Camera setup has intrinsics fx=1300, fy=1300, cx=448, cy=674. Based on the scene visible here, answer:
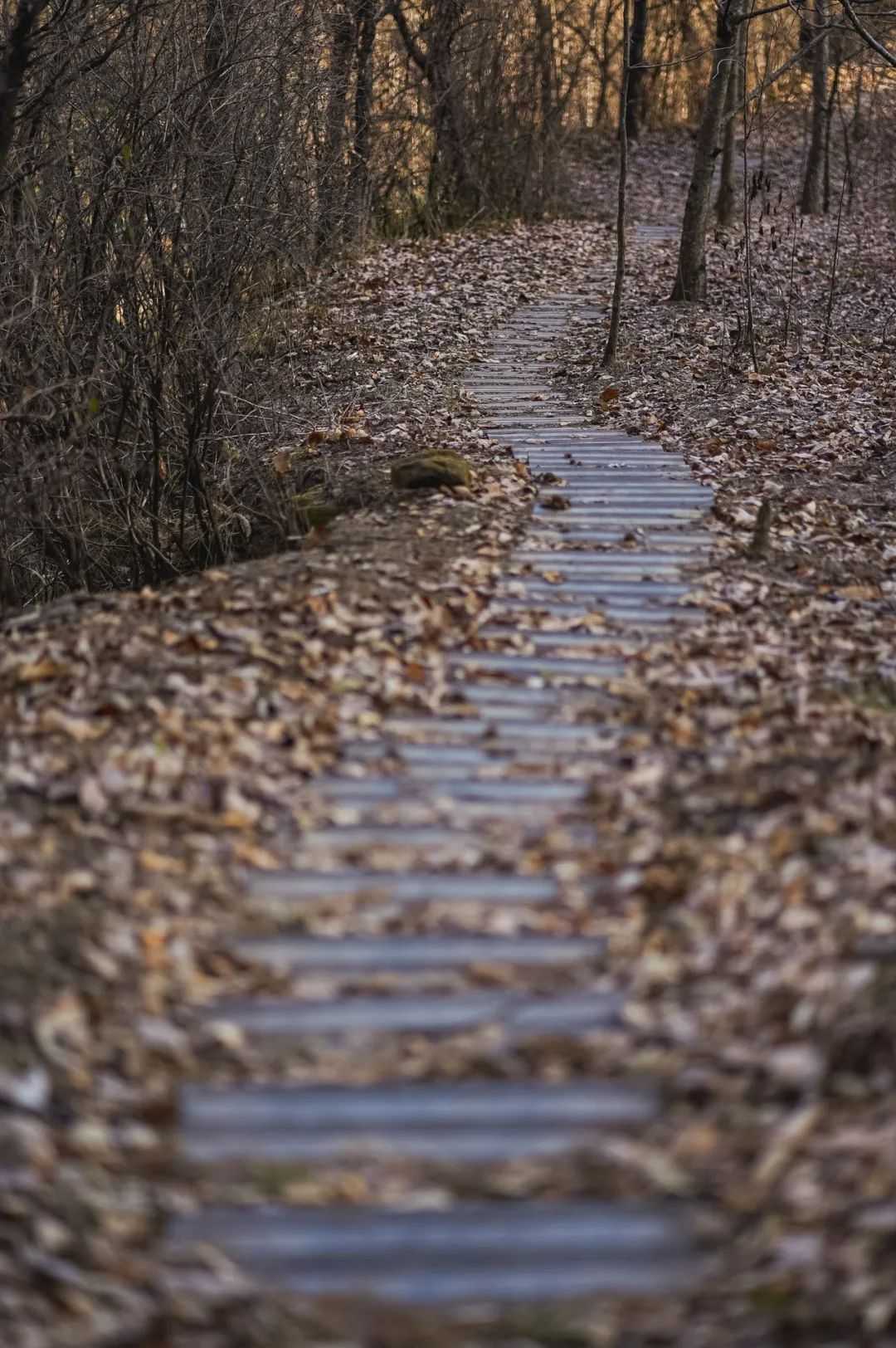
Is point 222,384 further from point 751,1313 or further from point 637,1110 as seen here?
point 751,1313

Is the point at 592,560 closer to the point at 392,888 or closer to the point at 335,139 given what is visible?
the point at 392,888

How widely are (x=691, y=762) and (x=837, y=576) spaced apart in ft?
8.05

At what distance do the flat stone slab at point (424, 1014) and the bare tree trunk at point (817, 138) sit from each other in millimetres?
15194

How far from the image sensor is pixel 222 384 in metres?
8.62

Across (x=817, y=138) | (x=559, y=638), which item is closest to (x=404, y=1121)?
(x=559, y=638)

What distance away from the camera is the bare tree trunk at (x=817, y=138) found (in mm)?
16734

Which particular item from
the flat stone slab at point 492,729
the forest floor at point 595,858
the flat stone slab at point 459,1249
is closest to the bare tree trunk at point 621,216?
the forest floor at point 595,858

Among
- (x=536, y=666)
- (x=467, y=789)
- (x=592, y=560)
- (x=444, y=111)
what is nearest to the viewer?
(x=467, y=789)

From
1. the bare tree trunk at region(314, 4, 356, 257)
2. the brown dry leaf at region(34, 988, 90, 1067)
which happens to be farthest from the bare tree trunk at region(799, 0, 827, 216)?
the brown dry leaf at region(34, 988, 90, 1067)

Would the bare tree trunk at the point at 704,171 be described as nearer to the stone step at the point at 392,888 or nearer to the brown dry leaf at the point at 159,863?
the stone step at the point at 392,888

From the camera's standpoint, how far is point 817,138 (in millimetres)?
17469

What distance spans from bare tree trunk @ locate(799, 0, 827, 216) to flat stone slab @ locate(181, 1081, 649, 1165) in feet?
51.0

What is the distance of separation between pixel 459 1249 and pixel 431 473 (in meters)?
5.48

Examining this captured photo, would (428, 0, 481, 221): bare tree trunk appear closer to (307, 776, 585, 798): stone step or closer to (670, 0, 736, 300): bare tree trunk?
(670, 0, 736, 300): bare tree trunk
